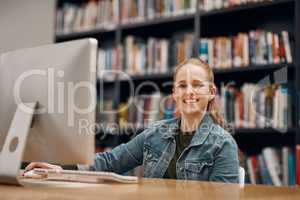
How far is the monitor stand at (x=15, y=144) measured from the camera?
1.11 meters

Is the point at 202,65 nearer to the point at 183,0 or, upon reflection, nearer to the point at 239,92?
the point at 239,92

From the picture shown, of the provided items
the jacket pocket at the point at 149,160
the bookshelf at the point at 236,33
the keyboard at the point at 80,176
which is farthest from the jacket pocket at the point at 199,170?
the bookshelf at the point at 236,33

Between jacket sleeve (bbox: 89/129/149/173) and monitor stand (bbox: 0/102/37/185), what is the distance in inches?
22.2

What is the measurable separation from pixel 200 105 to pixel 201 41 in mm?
994

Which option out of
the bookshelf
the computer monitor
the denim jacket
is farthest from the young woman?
the bookshelf

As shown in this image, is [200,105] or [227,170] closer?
[227,170]

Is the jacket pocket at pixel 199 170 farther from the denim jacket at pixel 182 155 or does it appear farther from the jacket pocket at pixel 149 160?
the jacket pocket at pixel 149 160

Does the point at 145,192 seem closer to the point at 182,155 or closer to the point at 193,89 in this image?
the point at 182,155

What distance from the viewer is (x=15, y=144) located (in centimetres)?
116

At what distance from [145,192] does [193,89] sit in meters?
1.02

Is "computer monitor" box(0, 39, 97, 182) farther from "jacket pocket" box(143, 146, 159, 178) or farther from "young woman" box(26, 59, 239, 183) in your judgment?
"jacket pocket" box(143, 146, 159, 178)

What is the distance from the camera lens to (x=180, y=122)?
1.90m

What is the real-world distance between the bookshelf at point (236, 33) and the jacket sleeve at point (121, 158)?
1.06m

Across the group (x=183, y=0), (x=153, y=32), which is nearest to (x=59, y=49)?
(x=183, y=0)
